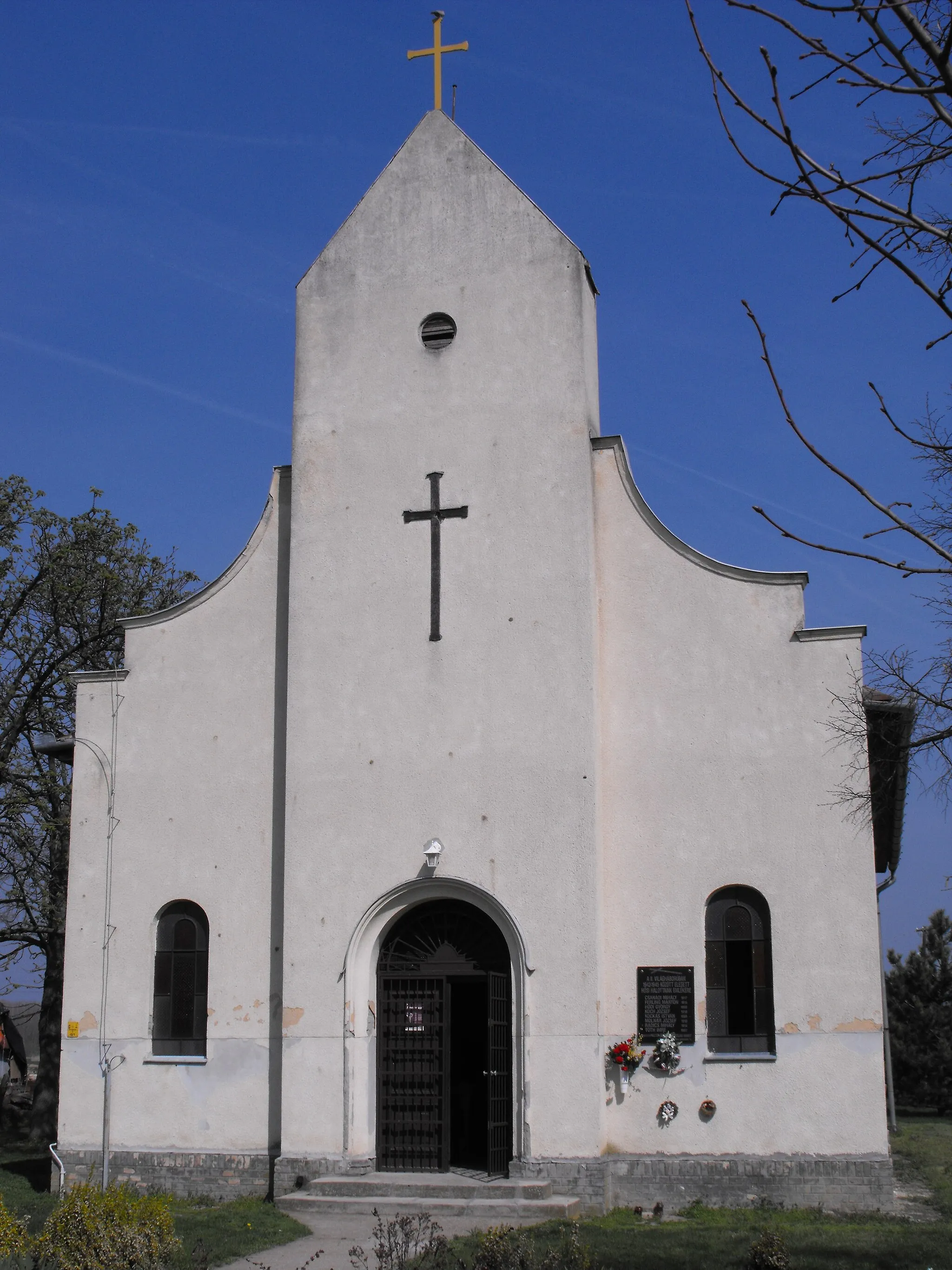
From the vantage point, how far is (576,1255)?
9109mm

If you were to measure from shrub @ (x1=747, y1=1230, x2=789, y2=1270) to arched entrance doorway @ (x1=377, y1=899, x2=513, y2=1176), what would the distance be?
4.46 m

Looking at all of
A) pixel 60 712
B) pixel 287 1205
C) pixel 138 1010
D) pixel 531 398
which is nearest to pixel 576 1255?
pixel 287 1205

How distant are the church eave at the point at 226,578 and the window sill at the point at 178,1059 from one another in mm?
5353

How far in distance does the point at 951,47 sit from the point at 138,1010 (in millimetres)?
14287

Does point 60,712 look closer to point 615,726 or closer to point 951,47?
point 615,726

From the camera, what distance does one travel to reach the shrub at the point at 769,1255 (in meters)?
9.93

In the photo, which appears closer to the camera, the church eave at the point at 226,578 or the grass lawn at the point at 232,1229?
the grass lawn at the point at 232,1229

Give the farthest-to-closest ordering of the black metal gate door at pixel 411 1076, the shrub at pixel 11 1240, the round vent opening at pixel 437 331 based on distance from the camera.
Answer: the round vent opening at pixel 437 331, the black metal gate door at pixel 411 1076, the shrub at pixel 11 1240

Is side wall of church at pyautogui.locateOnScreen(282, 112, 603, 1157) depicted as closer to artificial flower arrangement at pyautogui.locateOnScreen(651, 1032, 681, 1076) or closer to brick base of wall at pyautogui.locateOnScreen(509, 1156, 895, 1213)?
brick base of wall at pyautogui.locateOnScreen(509, 1156, 895, 1213)

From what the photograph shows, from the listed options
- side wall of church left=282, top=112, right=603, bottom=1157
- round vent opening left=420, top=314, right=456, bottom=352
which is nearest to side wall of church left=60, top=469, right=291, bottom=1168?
side wall of church left=282, top=112, right=603, bottom=1157

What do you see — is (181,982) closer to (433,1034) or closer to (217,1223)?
(433,1034)

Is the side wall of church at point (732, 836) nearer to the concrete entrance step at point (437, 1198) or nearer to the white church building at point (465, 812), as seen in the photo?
→ the white church building at point (465, 812)

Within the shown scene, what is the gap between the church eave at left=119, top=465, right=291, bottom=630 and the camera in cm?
1700

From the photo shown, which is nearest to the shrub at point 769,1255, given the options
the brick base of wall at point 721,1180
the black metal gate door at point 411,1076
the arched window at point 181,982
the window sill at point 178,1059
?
the brick base of wall at point 721,1180
